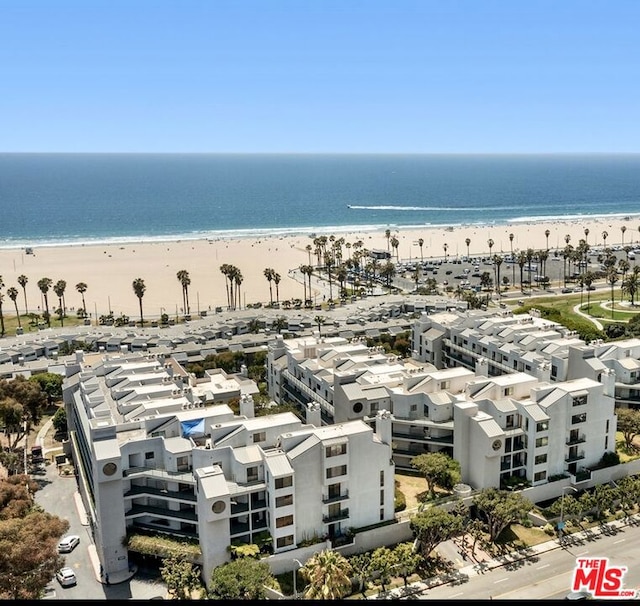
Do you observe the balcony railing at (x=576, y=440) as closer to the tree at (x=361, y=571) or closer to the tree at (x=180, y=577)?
the tree at (x=361, y=571)

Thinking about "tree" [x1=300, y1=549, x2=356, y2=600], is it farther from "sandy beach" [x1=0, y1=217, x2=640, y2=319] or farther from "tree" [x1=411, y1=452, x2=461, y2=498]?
"sandy beach" [x1=0, y1=217, x2=640, y2=319]

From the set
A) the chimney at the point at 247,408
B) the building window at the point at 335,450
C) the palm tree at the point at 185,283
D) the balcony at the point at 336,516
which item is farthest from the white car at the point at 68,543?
the palm tree at the point at 185,283

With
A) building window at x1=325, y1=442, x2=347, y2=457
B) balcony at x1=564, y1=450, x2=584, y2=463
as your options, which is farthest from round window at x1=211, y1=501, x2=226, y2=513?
balcony at x1=564, y1=450, x2=584, y2=463

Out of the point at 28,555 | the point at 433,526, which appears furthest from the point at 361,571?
the point at 28,555

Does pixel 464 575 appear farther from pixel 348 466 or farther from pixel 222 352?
pixel 222 352

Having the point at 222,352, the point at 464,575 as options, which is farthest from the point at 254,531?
the point at 222,352

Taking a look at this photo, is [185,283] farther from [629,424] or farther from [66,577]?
[629,424]
